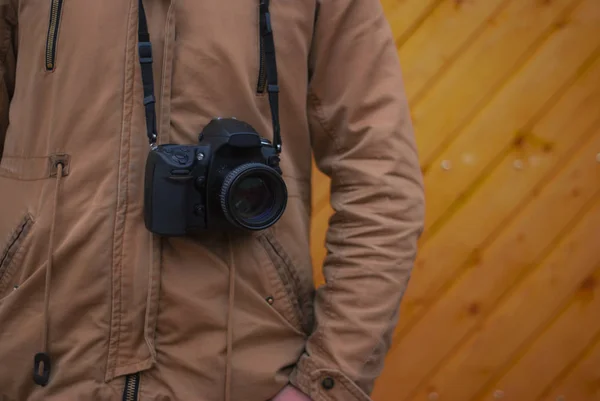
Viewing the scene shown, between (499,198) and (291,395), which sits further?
(499,198)

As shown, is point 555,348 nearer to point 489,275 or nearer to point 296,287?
point 489,275

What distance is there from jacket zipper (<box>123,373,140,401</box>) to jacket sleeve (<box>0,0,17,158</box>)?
16.0 inches

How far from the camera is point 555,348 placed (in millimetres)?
1678

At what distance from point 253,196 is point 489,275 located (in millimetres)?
1159

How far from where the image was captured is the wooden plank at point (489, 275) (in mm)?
1633

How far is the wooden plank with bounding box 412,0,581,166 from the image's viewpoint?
5.23ft

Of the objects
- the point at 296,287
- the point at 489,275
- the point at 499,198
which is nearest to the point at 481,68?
the point at 499,198

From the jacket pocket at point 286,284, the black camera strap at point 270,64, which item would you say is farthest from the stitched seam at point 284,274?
the black camera strap at point 270,64

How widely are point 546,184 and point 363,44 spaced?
108 cm

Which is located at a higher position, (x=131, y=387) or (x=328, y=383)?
(x=328, y=383)

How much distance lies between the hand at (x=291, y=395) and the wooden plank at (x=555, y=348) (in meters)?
1.16

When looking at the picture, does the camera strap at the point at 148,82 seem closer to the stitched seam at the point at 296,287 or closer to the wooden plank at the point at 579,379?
the stitched seam at the point at 296,287

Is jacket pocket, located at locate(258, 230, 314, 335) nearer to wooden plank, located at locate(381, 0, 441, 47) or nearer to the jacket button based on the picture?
the jacket button

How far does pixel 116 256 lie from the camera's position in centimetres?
66
